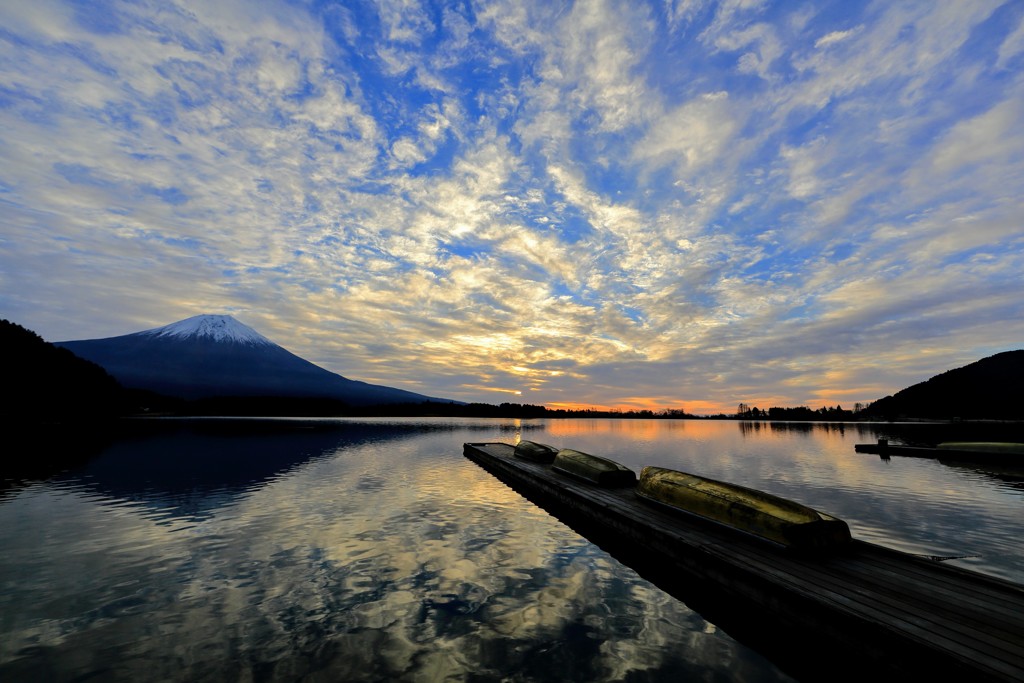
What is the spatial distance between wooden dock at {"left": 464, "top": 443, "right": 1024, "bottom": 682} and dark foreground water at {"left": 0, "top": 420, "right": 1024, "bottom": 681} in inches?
34.0

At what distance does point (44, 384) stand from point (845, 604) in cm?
16300

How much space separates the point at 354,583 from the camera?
12289 millimetres

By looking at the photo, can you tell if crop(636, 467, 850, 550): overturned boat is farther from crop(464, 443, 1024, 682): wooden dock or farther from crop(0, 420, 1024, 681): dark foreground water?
crop(0, 420, 1024, 681): dark foreground water

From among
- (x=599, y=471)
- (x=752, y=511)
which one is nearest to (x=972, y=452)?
(x=599, y=471)

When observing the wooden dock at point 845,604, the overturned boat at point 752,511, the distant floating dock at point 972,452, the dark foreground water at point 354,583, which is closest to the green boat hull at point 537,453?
the dark foreground water at point 354,583

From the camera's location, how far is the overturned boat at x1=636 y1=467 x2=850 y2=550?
1145 centimetres

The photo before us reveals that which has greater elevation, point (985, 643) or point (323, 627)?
point (985, 643)

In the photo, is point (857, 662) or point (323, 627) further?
point (323, 627)

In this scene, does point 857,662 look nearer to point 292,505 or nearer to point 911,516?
point 911,516

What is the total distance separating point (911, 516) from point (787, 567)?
1805cm

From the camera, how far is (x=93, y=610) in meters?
10.5

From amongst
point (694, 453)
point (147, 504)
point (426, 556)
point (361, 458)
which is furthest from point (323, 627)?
point (694, 453)

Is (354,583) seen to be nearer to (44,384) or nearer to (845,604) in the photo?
(845,604)

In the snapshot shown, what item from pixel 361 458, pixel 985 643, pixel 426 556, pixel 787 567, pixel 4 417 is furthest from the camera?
pixel 4 417
